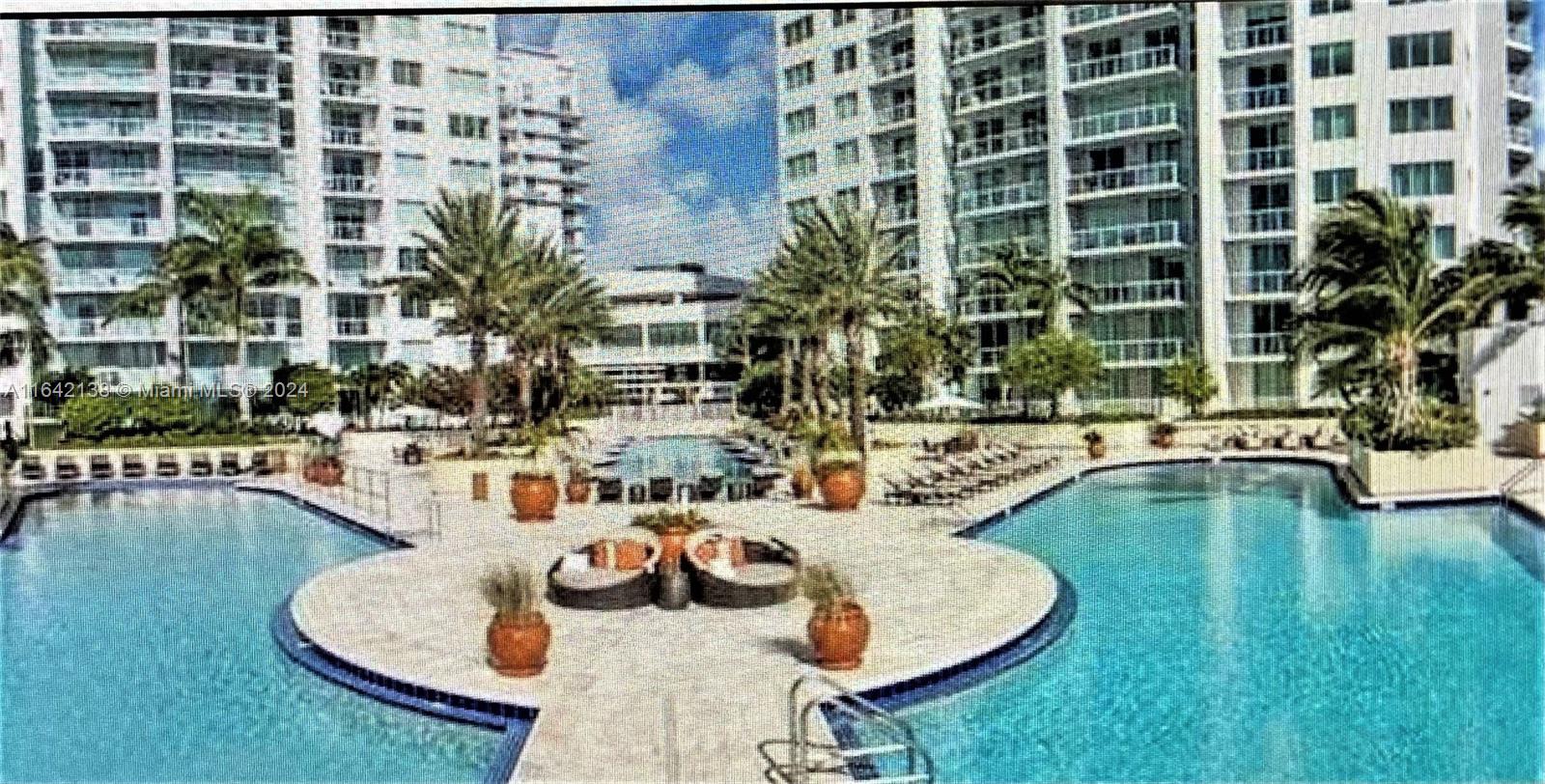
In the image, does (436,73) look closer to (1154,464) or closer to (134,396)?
(134,396)

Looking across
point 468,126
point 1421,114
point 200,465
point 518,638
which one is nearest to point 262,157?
point 468,126

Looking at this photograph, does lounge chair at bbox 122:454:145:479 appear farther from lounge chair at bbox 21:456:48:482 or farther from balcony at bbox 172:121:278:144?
balcony at bbox 172:121:278:144

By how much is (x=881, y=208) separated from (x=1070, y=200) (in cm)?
255

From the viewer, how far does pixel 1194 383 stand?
14.4 m

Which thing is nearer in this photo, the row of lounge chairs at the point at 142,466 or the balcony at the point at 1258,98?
the row of lounge chairs at the point at 142,466

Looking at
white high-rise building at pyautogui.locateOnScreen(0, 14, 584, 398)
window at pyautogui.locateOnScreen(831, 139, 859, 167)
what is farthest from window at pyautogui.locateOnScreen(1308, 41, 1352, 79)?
white high-rise building at pyautogui.locateOnScreen(0, 14, 584, 398)

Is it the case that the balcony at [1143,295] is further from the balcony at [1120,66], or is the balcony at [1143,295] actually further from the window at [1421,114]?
the window at [1421,114]

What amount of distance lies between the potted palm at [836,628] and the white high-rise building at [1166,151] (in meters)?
7.38

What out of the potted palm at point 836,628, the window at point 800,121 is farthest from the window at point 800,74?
the potted palm at point 836,628

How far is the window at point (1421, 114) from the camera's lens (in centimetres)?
1623

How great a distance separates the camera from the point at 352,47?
11219 mm

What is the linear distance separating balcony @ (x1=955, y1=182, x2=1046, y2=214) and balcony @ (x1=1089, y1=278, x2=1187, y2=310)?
1250 millimetres

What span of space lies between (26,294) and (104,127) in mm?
3342

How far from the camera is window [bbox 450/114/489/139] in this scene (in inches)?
591
